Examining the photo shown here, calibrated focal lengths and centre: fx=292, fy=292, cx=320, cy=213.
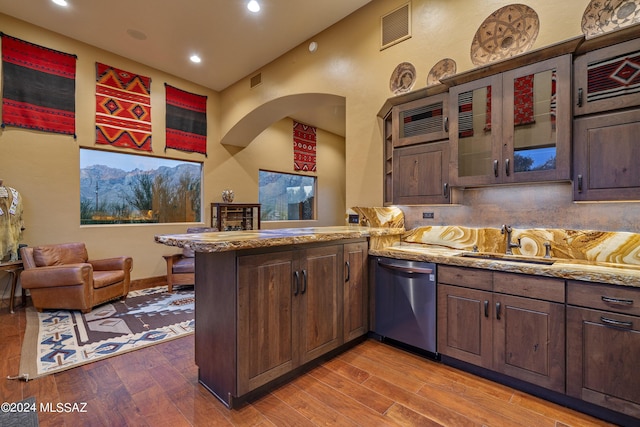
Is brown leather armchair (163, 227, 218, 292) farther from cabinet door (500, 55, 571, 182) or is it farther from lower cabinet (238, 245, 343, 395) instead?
cabinet door (500, 55, 571, 182)

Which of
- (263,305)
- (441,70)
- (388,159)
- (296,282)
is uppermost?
(441,70)

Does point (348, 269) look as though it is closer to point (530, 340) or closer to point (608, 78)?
point (530, 340)

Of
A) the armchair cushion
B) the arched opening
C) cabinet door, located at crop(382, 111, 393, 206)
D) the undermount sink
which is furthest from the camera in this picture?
the arched opening

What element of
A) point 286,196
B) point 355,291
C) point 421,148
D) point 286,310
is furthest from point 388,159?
point 286,196

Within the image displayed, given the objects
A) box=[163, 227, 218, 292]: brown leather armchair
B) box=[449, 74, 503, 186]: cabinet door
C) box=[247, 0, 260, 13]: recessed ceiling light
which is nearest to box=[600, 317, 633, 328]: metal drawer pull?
box=[449, 74, 503, 186]: cabinet door

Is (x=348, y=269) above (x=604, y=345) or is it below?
above

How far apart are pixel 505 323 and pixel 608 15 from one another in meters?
2.28

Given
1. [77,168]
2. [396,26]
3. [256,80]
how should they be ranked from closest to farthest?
[396,26] → [77,168] → [256,80]

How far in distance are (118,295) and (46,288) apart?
762mm

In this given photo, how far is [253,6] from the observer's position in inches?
135

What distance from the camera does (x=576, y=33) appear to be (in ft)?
7.08

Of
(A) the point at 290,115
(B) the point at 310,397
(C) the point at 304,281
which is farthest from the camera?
(A) the point at 290,115

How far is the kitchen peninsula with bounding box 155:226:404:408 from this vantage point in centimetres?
181

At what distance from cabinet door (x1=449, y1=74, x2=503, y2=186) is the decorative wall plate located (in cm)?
65
